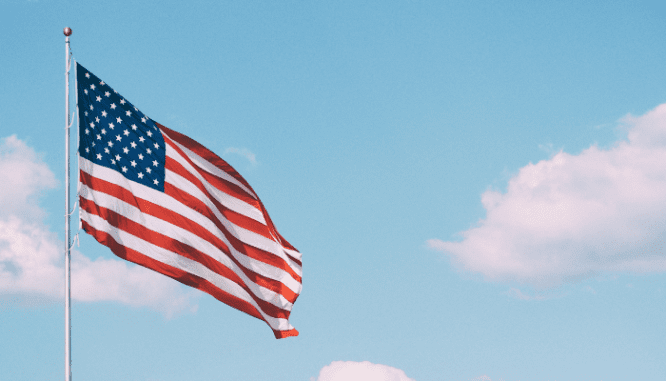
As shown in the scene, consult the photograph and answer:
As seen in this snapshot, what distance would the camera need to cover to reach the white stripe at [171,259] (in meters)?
22.9

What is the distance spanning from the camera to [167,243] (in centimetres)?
2433

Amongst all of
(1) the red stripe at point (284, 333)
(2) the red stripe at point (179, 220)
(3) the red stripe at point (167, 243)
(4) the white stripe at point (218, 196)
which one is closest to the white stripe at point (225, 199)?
(4) the white stripe at point (218, 196)

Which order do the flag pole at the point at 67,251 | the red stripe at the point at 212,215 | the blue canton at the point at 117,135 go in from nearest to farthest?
the flag pole at the point at 67,251 < the blue canton at the point at 117,135 < the red stripe at the point at 212,215

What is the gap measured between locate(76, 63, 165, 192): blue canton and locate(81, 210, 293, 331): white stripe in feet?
6.17

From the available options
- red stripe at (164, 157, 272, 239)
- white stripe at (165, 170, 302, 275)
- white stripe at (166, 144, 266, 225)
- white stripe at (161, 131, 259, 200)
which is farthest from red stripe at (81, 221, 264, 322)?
white stripe at (161, 131, 259, 200)

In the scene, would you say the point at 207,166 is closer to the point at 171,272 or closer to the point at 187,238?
the point at 187,238

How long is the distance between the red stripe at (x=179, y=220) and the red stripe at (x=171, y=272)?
637mm

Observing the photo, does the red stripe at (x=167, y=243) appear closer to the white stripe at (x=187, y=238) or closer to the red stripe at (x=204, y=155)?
the white stripe at (x=187, y=238)

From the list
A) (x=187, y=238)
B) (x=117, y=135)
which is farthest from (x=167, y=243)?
(x=117, y=135)

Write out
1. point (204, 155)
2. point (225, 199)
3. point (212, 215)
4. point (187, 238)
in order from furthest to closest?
point (225, 199), point (204, 155), point (212, 215), point (187, 238)

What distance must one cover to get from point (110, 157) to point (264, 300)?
6863 millimetres

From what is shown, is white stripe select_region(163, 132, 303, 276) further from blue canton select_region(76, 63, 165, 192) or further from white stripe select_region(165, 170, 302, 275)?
blue canton select_region(76, 63, 165, 192)

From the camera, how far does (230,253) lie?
86.2 feet

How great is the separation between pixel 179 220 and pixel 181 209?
38 cm
